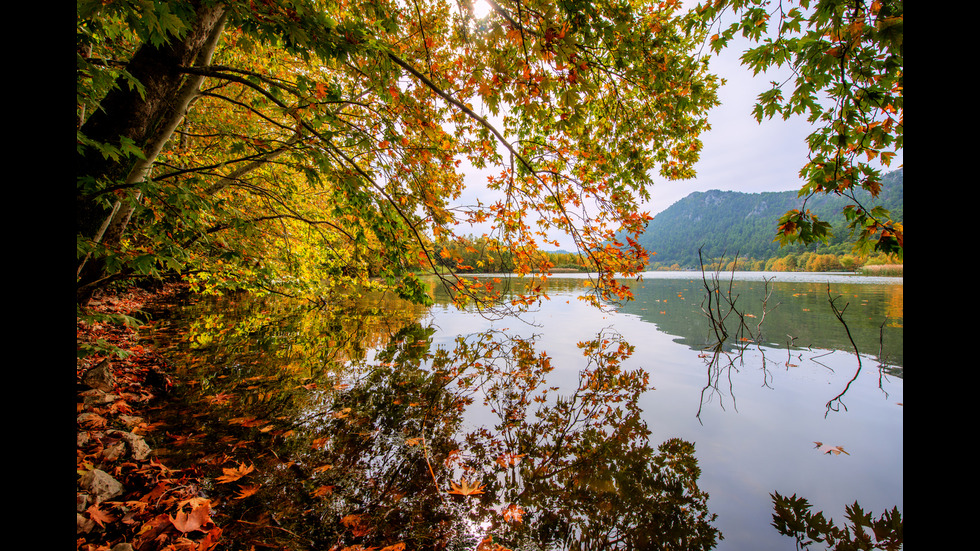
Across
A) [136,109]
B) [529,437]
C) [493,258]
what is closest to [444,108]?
[493,258]

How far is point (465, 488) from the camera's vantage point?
278 centimetres

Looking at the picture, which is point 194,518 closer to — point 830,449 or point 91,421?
point 91,421

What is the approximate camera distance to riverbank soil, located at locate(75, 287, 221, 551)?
1999 millimetres

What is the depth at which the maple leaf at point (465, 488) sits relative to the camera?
2.73 m

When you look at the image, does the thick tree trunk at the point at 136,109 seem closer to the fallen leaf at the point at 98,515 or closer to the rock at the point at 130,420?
the rock at the point at 130,420

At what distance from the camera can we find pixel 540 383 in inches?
A: 214

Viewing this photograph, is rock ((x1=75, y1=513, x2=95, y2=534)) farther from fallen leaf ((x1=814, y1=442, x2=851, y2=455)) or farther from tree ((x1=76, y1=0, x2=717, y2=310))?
fallen leaf ((x1=814, y1=442, x2=851, y2=455))

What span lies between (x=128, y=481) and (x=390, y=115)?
4.36 metres

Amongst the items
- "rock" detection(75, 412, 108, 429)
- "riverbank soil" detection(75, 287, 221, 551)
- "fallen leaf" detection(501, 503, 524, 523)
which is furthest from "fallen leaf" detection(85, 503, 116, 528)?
"fallen leaf" detection(501, 503, 524, 523)

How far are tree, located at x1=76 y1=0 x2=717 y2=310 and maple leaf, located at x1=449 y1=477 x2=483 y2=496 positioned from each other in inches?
72.6

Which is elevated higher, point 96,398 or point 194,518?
point 96,398

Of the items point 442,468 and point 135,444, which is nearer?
point 135,444

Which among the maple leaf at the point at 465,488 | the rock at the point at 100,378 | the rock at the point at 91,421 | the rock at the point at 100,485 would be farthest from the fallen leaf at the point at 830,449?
the rock at the point at 100,378
